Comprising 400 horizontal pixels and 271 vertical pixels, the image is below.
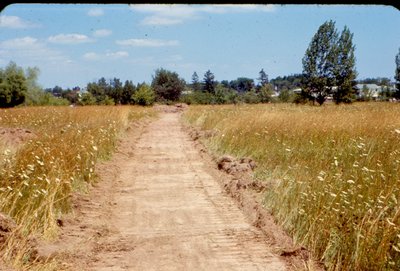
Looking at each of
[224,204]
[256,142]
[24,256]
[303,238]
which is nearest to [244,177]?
[224,204]

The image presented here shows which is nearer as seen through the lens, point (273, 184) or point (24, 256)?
point (24, 256)

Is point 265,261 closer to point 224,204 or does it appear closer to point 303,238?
point 303,238

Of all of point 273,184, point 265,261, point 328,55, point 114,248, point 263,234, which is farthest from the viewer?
point 328,55

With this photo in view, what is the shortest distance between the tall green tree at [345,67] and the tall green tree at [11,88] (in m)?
37.0

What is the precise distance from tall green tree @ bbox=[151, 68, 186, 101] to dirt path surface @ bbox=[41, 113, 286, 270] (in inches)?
2674

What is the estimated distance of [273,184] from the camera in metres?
6.86

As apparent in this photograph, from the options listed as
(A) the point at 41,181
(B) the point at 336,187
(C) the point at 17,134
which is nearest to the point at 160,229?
(A) the point at 41,181

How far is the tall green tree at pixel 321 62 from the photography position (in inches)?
1773

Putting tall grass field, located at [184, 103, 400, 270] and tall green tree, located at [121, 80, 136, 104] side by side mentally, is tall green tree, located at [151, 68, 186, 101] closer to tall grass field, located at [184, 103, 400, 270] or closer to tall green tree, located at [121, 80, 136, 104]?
tall green tree, located at [121, 80, 136, 104]

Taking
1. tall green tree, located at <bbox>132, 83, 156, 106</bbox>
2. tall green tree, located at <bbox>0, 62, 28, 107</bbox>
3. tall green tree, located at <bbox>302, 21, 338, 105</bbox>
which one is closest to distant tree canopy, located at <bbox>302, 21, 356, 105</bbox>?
tall green tree, located at <bbox>302, 21, 338, 105</bbox>

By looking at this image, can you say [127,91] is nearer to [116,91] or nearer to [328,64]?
[116,91]

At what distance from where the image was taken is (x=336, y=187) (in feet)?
17.5

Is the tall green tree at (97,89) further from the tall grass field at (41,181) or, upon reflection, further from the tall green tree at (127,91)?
the tall grass field at (41,181)

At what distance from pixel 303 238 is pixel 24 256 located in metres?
2.98
